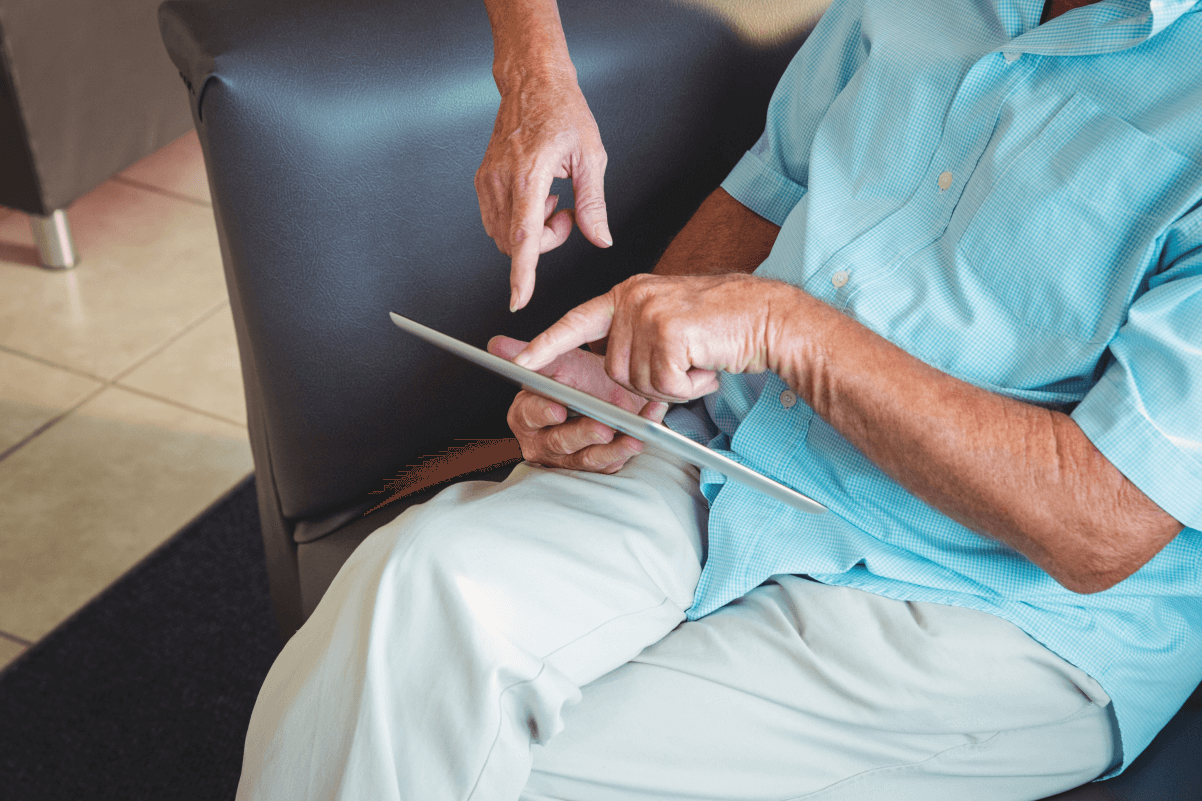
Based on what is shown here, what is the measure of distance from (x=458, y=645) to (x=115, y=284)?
1.69 meters

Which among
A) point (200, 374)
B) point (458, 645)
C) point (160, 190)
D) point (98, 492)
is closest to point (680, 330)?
point (458, 645)

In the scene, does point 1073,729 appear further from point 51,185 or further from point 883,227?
point 51,185

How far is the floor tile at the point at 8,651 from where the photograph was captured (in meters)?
1.38

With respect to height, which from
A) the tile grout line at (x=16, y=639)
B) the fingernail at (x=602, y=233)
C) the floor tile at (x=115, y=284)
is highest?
the fingernail at (x=602, y=233)

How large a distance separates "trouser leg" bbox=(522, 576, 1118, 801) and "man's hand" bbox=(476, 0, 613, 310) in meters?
0.35

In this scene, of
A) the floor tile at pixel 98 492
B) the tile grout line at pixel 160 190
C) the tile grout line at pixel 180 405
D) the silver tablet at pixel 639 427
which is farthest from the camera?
the tile grout line at pixel 160 190

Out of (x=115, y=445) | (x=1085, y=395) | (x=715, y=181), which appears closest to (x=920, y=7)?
(x=715, y=181)

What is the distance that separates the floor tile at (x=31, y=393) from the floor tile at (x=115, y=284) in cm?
3

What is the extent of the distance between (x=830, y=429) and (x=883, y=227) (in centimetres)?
19

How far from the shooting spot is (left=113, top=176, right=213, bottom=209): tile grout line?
240 cm

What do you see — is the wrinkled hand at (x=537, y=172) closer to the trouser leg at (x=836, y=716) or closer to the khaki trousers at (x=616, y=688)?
the khaki trousers at (x=616, y=688)

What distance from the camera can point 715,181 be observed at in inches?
48.1

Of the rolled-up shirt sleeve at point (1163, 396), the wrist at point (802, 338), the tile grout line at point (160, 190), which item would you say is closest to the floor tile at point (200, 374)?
the tile grout line at point (160, 190)

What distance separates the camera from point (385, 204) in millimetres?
998
